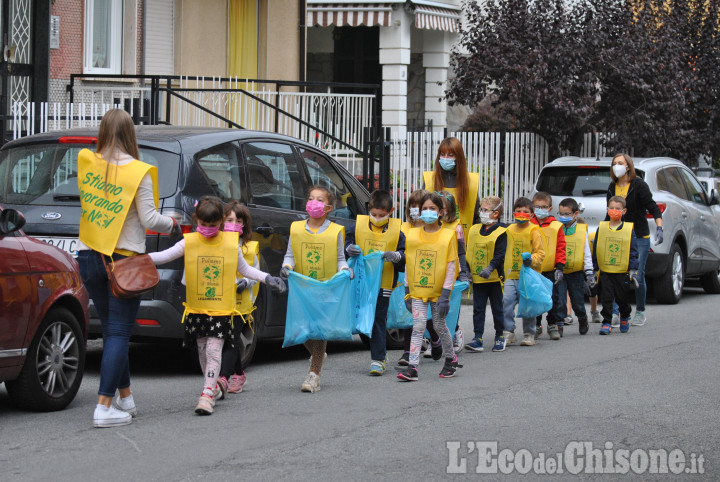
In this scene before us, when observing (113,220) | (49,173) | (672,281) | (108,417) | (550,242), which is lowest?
(108,417)

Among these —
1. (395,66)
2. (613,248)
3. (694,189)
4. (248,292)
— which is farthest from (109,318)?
(395,66)

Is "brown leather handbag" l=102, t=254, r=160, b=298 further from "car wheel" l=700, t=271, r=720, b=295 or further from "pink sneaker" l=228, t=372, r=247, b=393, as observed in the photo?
"car wheel" l=700, t=271, r=720, b=295

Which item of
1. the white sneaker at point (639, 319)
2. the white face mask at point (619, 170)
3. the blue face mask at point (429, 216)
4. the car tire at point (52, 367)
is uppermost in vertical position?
the white face mask at point (619, 170)

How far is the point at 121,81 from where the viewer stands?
18.2 meters

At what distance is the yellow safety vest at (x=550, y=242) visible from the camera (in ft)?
37.9

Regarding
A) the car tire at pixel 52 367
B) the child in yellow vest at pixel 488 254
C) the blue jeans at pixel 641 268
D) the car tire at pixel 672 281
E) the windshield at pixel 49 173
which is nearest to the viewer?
the car tire at pixel 52 367

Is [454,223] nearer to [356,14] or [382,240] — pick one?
[382,240]

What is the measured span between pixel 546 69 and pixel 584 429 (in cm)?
1291

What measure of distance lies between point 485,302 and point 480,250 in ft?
1.73

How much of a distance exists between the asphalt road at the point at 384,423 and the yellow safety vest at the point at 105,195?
1.15m

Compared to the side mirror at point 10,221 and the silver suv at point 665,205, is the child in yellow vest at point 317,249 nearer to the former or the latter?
the side mirror at point 10,221

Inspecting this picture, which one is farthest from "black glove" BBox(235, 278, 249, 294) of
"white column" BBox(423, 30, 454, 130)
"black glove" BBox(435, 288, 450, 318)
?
"white column" BBox(423, 30, 454, 130)

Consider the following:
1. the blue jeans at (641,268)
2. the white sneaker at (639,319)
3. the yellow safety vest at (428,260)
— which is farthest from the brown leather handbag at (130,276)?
the white sneaker at (639,319)

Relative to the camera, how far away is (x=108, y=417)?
7.01m
